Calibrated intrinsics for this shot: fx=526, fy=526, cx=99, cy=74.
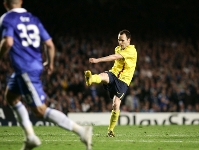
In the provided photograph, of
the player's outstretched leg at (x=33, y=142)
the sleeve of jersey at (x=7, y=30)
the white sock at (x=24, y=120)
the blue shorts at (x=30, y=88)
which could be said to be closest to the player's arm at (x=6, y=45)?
the sleeve of jersey at (x=7, y=30)

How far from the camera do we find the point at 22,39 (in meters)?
7.71

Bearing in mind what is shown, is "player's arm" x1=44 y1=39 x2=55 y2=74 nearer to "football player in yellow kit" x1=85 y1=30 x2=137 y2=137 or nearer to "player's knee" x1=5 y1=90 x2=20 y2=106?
"player's knee" x1=5 y1=90 x2=20 y2=106

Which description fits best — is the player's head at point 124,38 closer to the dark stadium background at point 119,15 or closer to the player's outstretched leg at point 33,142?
the player's outstretched leg at point 33,142

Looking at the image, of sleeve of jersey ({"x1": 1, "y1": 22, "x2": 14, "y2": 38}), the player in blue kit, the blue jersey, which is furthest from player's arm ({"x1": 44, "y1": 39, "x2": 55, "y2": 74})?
sleeve of jersey ({"x1": 1, "y1": 22, "x2": 14, "y2": 38})

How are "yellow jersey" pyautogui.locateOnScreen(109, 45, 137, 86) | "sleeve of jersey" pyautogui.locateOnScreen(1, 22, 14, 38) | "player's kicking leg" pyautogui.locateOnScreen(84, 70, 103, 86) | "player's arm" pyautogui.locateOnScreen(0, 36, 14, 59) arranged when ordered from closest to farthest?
"player's arm" pyautogui.locateOnScreen(0, 36, 14, 59) < "sleeve of jersey" pyautogui.locateOnScreen(1, 22, 14, 38) < "player's kicking leg" pyautogui.locateOnScreen(84, 70, 103, 86) < "yellow jersey" pyautogui.locateOnScreen(109, 45, 137, 86)

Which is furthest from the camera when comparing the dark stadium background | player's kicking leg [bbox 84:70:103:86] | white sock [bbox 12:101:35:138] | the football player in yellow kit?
the dark stadium background

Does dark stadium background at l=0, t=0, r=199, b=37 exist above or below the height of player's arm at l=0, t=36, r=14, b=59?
above

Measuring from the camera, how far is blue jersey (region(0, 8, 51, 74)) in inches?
302

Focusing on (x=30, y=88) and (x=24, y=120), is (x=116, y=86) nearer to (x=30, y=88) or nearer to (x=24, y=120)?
(x=24, y=120)

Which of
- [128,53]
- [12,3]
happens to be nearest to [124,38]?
[128,53]

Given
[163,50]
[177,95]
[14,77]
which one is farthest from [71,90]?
[14,77]

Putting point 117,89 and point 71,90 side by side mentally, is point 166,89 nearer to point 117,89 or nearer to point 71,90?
point 71,90

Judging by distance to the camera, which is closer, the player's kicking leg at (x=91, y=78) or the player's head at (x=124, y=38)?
the player's kicking leg at (x=91, y=78)

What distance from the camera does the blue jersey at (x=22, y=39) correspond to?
7.67 meters
